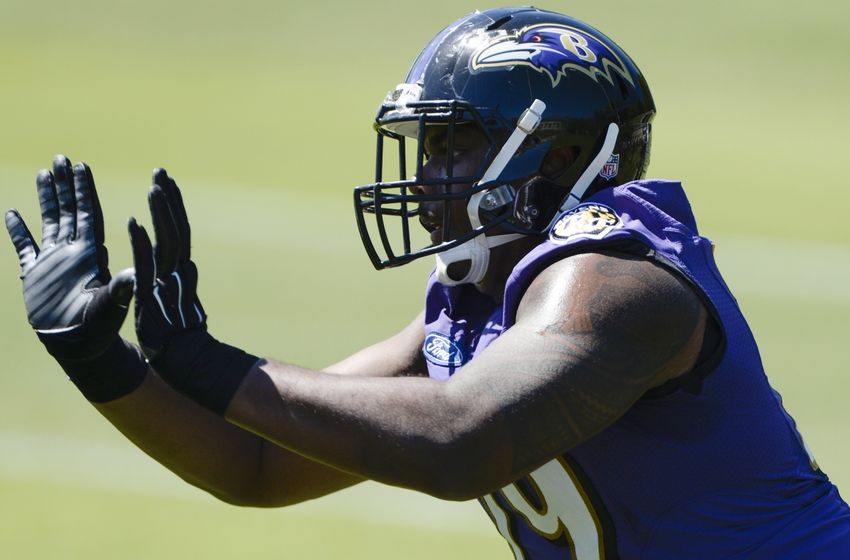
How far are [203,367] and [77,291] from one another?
462 millimetres

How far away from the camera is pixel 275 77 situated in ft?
31.1

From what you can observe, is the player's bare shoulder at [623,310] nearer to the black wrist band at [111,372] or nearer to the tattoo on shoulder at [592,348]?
the tattoo on shoulder at [592,348]

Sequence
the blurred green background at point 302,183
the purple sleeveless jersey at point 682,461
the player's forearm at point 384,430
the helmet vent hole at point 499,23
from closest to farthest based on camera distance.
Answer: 1. the player's forearm at point 384,430
2. the purple sleeveless jersey at point 682,461
3. the helmet vent hole at point 499,23
4. the blurred green background at point 302,183

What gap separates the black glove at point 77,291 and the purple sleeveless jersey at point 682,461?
745 millimetres


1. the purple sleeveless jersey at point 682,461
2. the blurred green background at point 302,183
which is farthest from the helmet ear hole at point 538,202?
the blurred green background at point 302,183

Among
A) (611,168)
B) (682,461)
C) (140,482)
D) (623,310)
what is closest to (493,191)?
(611,168)

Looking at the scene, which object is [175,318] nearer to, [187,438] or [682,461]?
[187,438]

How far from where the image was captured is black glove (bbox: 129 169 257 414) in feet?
6.91

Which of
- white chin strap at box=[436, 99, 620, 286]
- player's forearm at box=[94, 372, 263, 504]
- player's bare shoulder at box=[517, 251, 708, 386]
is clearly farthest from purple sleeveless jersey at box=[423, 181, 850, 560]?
player's forearm at box=[94, 372, 263, 504]

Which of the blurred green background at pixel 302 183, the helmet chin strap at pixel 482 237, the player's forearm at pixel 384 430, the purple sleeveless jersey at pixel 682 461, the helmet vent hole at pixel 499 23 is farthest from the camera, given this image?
the blurred green background at pixel 302 183

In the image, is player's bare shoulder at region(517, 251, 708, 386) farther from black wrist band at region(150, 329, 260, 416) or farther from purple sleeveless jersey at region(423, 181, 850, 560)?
black wrist band at region(150, 329, 260, 416)

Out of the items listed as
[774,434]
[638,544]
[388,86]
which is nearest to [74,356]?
[638,544]

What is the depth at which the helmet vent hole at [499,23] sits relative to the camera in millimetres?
2730

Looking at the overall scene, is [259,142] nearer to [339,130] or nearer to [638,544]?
[339,130]
